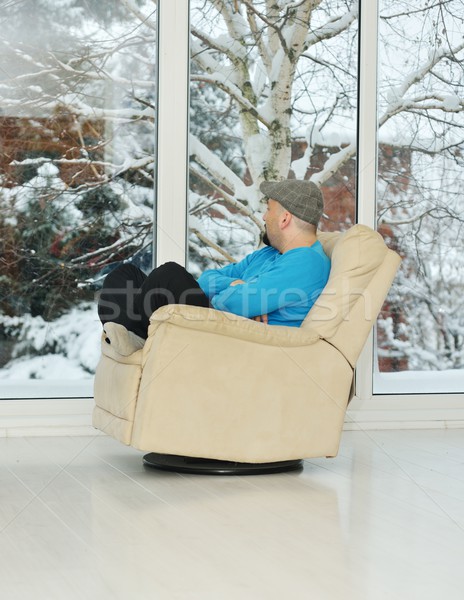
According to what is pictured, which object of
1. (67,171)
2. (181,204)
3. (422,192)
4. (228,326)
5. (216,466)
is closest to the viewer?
(228,326)

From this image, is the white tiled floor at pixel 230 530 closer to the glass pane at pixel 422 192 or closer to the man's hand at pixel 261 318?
the man's hand at pixel 261 318

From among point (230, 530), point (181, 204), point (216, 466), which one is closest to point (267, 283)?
point (216, 466)

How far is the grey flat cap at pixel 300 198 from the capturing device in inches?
132

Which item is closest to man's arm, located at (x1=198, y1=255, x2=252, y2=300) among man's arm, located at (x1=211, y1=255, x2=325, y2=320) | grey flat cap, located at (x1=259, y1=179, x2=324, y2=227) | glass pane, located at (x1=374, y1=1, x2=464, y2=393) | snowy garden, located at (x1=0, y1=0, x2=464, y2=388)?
man's arm, located at (x1=211, y1=255, x2=325, y2=320)

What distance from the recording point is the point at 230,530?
88.2 inches

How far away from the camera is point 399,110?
450cm

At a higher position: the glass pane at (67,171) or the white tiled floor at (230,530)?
the glass pane at (67,171)

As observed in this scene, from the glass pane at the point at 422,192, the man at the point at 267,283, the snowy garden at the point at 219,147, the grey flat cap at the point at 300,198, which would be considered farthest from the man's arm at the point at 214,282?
the glass pane at the point at 422,192

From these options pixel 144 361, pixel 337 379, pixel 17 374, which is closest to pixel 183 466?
pixel 144 361

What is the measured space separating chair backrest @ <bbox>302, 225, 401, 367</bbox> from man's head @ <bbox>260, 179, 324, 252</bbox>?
229mm

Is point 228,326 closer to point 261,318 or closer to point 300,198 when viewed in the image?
point 261,318

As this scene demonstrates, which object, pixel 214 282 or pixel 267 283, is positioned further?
pixel 214 282

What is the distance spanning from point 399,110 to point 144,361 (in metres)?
2.29

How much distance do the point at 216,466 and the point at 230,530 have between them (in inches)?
33.4
